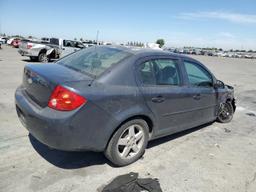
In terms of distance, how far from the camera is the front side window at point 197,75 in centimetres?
448

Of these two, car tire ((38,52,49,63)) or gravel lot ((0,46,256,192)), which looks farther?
car tire ((38,52,49,63))

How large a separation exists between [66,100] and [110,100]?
21.0 inches

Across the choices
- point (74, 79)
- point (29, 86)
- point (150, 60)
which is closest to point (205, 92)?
point (150, 60)

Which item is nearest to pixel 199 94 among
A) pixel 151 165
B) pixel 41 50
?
pixel 151 165

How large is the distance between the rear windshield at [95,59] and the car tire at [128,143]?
0.84m

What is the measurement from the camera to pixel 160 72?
392 centimetres

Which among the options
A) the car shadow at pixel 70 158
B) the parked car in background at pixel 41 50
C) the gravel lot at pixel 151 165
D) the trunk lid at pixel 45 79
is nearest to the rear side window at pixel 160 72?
the trunk lid at pixel 45 79

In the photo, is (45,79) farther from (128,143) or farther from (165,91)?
(165,91)

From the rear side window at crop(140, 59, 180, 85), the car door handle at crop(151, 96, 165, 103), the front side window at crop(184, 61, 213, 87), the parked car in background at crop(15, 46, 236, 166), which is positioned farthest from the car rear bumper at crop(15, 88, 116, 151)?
the front side window at crop(184, 61, 213, 87)

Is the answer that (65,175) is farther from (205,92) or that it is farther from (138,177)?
(205,92)

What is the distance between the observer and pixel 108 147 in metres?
3.35

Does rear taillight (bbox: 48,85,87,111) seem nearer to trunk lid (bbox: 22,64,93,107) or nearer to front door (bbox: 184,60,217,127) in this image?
trunk lid (bbox: 22,64,93,107)

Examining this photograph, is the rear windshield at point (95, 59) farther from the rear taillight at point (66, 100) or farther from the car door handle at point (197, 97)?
the car door handle at point (197, 97)

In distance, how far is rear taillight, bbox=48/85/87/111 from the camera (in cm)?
291
